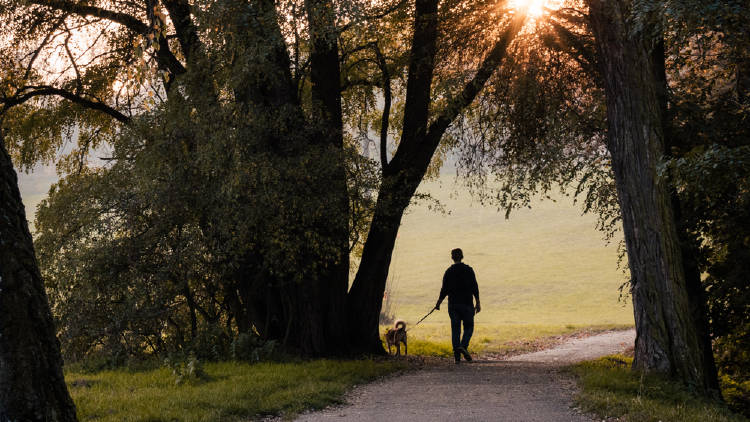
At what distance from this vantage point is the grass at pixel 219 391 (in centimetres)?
801

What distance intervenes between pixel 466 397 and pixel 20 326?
582 centimetres

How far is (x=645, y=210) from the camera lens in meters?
10.4

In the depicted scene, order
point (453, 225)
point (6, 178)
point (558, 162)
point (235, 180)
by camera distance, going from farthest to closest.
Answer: point (453, 225), point (558, 162), point (235, 180), point (6, 178)

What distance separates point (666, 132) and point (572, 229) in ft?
251

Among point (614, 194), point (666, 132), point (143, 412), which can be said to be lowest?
point (143, 412)

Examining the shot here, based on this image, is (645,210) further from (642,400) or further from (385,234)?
(385,234)

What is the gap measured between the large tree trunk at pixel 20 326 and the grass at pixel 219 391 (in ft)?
5.55

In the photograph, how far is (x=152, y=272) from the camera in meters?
12.4

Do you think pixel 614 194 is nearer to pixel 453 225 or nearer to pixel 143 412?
pixel 143 412

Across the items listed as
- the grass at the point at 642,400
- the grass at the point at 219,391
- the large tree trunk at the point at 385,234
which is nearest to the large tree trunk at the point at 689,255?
the grass at the point at 642,400

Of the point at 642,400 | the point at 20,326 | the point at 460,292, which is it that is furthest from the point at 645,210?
the point at 20,326

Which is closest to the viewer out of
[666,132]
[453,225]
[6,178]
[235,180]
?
[6,178]

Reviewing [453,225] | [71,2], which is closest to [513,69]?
[71,2]

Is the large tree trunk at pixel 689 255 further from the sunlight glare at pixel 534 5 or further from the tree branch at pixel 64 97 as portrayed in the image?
the tree branch at pixel 64 97
